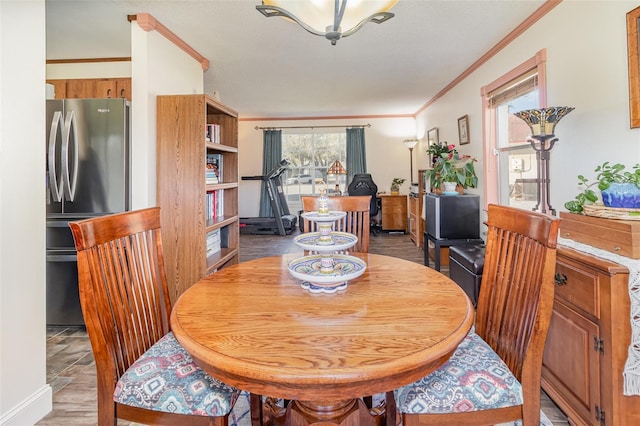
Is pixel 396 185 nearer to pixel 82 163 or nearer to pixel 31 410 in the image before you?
pixel 82 163

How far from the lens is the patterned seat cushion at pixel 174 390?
3.03 ft

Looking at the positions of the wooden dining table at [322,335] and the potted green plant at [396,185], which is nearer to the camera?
the wooden dining table at [322,335]

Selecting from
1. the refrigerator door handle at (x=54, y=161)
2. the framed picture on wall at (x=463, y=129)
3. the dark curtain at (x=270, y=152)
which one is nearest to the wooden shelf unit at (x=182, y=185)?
the refrigerator door handle at (x=54, y=161)

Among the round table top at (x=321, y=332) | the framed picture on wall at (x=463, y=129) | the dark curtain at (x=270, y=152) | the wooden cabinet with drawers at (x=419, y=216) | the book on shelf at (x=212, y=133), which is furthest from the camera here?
the dark curtain at (x=270, y=152)

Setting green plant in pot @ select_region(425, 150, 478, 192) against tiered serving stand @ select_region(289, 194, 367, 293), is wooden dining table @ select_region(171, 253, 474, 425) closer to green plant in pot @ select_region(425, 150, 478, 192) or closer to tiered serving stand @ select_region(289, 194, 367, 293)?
tiered serving stand @ select_region(289, 194, 367, 293)

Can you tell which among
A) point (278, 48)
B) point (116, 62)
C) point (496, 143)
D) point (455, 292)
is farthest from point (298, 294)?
point (116, 62)

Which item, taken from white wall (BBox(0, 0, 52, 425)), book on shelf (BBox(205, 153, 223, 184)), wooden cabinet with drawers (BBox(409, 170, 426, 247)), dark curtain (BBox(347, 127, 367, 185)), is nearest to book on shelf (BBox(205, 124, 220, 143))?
book on shelf (BBox(205, 153, 223, 184))

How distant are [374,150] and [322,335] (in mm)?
6587

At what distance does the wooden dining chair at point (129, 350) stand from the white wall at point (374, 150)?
20.3ft

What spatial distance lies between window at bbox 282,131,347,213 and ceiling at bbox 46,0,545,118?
2324 mm

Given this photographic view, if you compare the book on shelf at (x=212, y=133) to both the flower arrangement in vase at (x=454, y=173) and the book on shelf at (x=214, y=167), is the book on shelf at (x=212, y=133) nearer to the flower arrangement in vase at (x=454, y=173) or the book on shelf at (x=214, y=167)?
the book on shelf at (x=214, y=167)

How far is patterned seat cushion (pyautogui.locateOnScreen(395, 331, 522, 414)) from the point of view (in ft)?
3.03

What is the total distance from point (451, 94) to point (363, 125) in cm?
267

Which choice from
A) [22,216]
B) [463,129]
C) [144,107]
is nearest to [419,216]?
[463,129]
